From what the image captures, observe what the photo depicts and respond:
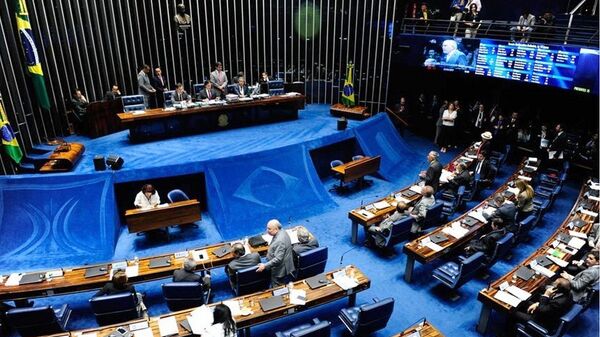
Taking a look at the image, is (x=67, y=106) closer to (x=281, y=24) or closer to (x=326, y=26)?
(x=281, y=24)

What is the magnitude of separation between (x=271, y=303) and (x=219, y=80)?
9117 millimetres

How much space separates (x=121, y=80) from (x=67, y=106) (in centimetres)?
201

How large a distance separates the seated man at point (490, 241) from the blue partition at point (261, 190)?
373 centimetres

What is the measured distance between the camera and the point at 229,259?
21.8 ft

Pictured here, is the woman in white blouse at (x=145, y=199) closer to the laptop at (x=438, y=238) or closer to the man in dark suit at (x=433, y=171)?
the laptop at (x=438, y=238)

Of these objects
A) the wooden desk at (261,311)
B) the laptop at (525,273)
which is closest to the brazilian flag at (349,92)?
the wooden desk at (261,311)

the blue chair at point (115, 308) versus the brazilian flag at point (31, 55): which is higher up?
the brazilian flag at point (31, 55)

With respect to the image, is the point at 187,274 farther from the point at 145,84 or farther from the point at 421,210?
the point at 145,84

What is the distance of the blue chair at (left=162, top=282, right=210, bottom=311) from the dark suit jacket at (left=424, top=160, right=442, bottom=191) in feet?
18.2

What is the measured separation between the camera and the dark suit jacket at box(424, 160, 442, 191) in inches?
348

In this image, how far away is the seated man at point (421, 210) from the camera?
310 inches

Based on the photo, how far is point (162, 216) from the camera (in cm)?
805

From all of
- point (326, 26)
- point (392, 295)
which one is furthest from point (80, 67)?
point (392, 295)

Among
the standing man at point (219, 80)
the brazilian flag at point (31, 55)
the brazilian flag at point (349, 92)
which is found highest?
the brazilian flag at point (31, 55)
